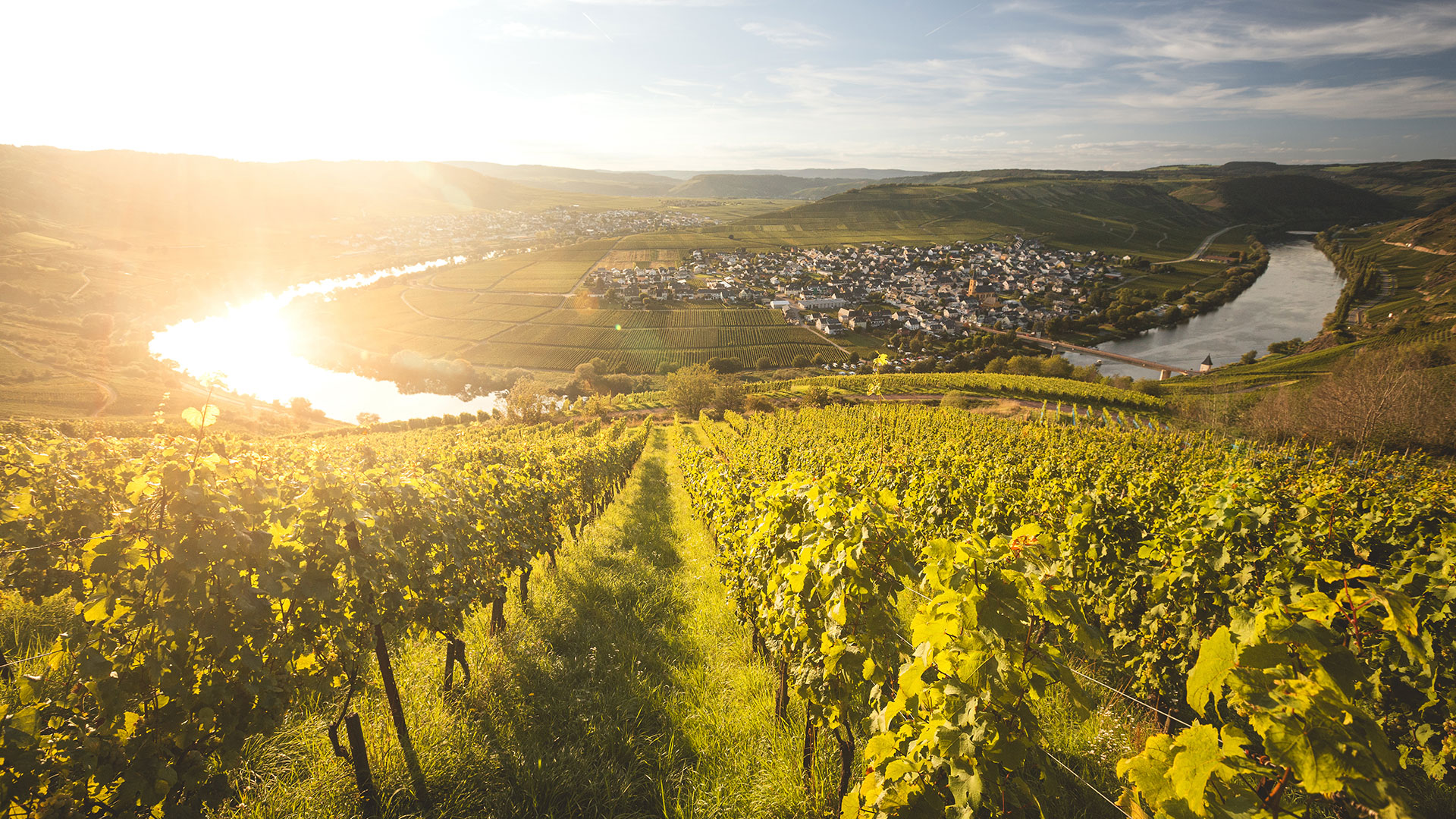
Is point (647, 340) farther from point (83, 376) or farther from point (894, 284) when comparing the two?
point (894, 284)

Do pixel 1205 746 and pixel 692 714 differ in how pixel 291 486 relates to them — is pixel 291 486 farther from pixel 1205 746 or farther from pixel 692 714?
pixel 1205 746

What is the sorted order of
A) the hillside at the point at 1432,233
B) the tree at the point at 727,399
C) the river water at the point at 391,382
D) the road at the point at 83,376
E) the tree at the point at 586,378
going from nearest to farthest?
the tree at the point at 727,399, the road at the point at 83,376, the tree at the point at 586,378, the river water at the point at 391,382, the hillside at the point at 1432,233

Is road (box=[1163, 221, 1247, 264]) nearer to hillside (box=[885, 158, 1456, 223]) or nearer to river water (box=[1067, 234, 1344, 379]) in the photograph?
hillside (box=[885, 158, 1456, 223])

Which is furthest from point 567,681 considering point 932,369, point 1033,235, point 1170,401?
point 1033,235

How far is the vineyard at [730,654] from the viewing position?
7.76ft

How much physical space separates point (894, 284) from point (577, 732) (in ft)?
436

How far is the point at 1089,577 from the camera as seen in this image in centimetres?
627

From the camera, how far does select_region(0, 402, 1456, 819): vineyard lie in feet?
7.76

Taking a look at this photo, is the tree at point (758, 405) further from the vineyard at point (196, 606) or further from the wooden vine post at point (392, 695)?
the wooden vine post at point (392, 695)

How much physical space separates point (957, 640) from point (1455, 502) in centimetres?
943

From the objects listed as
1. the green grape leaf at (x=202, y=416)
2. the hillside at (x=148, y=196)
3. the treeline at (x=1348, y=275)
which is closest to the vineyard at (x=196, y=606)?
the green grape leaf at (x=202, y=416)

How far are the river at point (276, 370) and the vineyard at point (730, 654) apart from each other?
224 feet

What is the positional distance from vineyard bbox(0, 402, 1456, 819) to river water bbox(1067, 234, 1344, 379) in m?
83.1

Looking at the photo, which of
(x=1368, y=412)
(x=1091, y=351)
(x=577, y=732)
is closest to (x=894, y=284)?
(x=1091, y=351)
